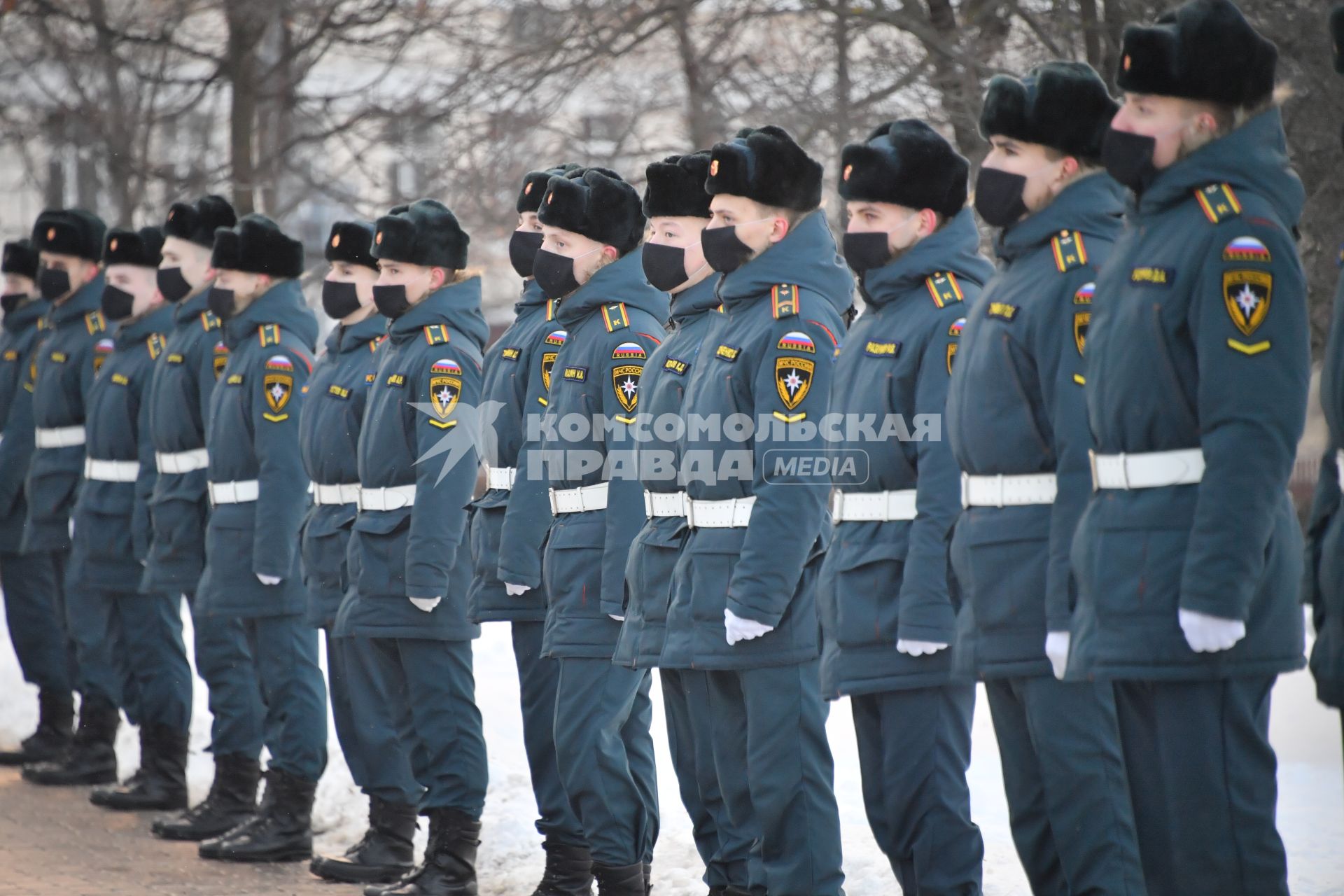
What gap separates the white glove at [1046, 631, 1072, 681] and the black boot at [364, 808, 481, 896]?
10.5 ft

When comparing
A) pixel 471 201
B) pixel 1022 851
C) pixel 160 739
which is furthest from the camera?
pixel 471 201

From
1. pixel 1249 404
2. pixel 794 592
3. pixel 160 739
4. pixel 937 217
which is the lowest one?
pixel 160 739

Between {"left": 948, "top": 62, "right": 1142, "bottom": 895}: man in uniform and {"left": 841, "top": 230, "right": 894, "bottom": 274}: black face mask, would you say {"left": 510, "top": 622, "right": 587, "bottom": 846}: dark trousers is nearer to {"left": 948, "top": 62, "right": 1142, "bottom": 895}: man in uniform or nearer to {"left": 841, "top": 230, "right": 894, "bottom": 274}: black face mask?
{"left": 841, "top": 230, "right": 894, "bottom": 274}: black face mask

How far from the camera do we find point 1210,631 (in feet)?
12.6

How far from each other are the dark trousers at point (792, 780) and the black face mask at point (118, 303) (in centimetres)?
533

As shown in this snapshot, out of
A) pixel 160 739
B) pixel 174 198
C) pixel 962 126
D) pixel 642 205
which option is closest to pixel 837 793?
pixel 642 205

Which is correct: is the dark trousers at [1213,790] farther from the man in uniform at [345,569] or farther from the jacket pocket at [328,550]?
the jacket pocket at [328,550]

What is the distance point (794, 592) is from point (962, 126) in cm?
547

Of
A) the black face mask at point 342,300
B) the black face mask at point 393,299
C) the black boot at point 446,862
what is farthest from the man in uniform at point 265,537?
the black boot at point 446,862

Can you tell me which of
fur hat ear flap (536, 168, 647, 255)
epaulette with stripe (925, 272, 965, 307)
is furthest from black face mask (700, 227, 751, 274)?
fur hat ear flap (536, 168, 647, 255)

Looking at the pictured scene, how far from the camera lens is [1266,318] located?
3908 millimetres

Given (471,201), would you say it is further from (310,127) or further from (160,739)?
(160,739)

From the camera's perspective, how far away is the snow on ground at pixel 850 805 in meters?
6.38

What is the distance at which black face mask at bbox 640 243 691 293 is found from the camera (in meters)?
6.11
